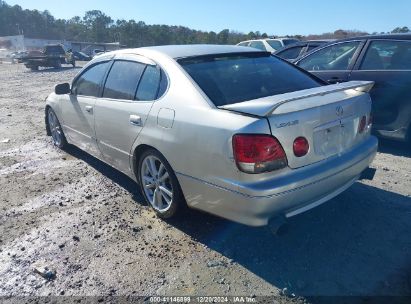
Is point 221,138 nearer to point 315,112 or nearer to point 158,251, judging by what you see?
point 315,112

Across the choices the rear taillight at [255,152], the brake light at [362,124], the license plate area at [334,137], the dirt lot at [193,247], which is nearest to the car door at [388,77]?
the dirt lot at [193,247]

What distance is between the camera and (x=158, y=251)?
3.15m

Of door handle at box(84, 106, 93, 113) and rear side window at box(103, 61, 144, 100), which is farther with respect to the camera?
door handle at box(84, 106, 93, 113)

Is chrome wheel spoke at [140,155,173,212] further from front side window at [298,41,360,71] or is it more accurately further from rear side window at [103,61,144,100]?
front side window at [298,41,360,71]

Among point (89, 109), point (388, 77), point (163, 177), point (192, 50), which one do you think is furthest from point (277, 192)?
point (388, 77)

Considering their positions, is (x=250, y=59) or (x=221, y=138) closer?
(x=221, y=138)

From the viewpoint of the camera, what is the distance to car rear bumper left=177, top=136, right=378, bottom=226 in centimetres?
260

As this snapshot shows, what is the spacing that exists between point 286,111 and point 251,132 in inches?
11.8

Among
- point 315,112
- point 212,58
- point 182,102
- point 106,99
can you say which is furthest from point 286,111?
point 106,99

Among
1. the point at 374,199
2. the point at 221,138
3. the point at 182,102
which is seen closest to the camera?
the point at 221,138

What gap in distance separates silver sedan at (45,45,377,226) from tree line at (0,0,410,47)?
76.6 meters

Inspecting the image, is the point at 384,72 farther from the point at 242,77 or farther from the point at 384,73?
the point at 242,77

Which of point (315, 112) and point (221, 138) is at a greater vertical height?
point (315, 112)

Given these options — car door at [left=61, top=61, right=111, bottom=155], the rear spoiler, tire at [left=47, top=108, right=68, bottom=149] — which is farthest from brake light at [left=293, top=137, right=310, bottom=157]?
tire at [left=47, top=108, right=68, bottom=149]
